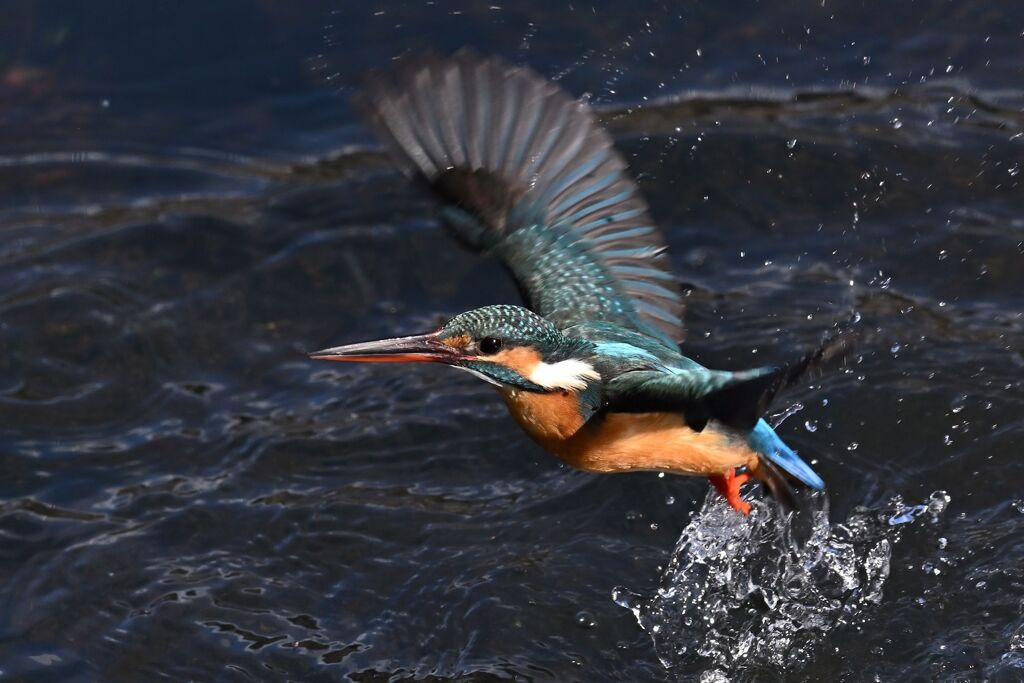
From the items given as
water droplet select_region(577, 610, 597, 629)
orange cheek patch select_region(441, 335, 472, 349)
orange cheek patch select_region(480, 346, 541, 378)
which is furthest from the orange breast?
water droplet select_region(577, 610, 597, 629)

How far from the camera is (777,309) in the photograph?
17.3 feet

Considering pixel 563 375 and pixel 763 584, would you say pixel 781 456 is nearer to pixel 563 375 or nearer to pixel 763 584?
pixel 763 584

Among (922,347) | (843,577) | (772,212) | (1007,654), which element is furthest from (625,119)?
(1007,654)

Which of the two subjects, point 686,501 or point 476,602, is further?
point 686,501

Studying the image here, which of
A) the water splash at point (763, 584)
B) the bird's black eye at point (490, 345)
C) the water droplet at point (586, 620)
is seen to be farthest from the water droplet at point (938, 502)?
the bird's black eye at point (490, 345)

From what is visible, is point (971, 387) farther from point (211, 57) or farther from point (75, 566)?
point (211, 57)

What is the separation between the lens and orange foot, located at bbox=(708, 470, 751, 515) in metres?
3.96

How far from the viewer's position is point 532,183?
4148 millimetres

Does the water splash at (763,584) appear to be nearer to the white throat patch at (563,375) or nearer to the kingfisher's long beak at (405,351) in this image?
the white throat patch at (563,375)

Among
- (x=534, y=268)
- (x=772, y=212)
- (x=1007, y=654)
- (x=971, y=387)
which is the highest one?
(x=534, y=268)

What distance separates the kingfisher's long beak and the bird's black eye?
60mm

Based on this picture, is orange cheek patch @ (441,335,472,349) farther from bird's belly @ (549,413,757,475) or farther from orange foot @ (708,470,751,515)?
orange foot @ (708,470,751,515)

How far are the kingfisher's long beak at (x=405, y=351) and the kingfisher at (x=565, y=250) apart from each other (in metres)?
0.13

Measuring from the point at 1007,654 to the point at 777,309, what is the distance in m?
1.76
